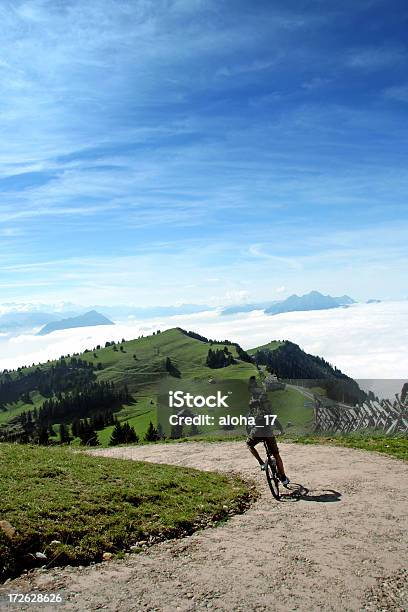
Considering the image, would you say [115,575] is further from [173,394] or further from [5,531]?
[173,394]

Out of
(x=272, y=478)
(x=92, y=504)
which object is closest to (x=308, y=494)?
(x=272, y=478)

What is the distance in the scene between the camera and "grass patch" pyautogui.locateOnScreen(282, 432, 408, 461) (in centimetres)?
2385

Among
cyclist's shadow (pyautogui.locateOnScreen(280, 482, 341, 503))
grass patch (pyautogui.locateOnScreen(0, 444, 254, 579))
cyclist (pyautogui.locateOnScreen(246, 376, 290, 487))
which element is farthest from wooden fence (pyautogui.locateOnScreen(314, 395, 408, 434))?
cyclist (pyautogui.locateOnScreen(246, 376, 290, 487))

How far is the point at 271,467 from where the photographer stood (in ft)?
55.5

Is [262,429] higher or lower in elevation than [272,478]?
higher

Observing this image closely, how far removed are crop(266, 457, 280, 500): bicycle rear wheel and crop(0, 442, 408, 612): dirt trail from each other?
1.14 ft

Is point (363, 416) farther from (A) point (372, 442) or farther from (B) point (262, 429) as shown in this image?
(B) point (262, 429)

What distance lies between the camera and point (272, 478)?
55.6 feet

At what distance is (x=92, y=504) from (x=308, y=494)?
7.53 metres

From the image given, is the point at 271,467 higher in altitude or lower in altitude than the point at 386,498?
higher

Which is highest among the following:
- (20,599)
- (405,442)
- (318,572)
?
(20,599)

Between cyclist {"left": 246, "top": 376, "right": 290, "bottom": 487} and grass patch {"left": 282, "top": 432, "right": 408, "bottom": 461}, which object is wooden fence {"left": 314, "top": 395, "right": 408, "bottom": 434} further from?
cyclist {"left": 246, "top": 376, "right": 290, "bottom": 487}

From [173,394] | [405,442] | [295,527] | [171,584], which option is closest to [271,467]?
[295,527]

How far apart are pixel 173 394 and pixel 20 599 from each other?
3145cm
